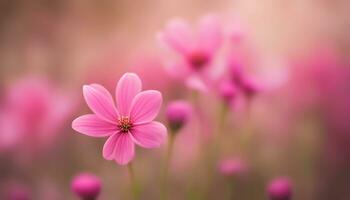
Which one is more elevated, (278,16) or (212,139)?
(278,16)

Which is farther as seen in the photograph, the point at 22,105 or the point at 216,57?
the point at 22,105

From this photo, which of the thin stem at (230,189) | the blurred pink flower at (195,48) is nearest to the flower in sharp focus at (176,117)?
the blurred pink flower at (195,48)

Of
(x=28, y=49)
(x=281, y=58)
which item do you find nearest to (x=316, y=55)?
(x=281, y=58)

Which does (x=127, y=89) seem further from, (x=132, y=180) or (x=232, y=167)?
(x=232, y=167)

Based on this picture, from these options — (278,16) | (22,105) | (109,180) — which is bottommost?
(109,180)

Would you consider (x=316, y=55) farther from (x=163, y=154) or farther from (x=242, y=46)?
(x=163, y=154)

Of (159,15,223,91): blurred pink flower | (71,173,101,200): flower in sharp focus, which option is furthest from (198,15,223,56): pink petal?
(71,173,101,200): flower in sharp focus

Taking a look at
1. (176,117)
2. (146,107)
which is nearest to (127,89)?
(146,107)

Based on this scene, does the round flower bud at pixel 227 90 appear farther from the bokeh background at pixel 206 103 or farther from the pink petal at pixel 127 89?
the pink petal at pixel 127 89
